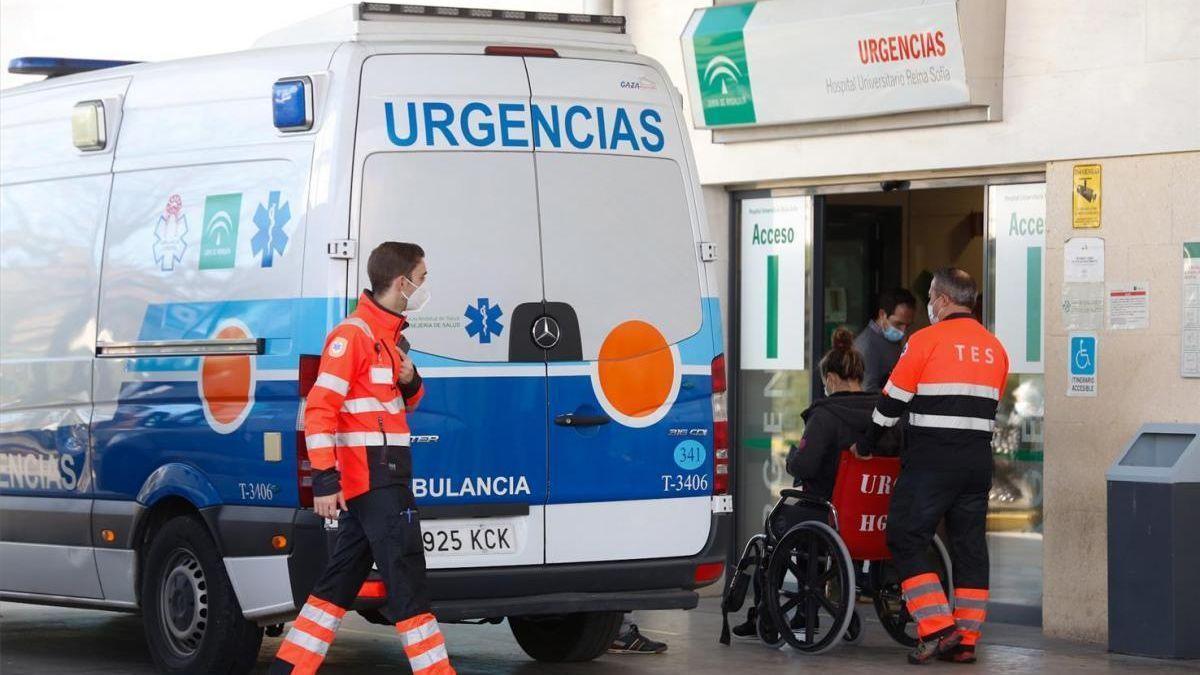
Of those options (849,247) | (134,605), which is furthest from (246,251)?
(849,247)

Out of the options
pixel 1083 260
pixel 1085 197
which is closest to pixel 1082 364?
pixel 1083 260

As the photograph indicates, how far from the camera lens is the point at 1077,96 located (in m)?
10.3

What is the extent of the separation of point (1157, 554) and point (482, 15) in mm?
4036

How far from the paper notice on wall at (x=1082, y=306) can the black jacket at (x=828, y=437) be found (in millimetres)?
1372

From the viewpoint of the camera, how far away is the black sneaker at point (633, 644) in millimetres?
9648

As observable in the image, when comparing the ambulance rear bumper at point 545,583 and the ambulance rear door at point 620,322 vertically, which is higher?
the ambulance rear door at point 620,322

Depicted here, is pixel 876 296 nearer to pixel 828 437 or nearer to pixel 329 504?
pixel 828 437

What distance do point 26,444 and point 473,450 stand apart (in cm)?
252

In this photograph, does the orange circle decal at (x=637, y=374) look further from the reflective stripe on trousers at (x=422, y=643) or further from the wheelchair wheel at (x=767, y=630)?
the wheelchair wheel at (x=767, y=630)

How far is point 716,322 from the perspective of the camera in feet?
27.2

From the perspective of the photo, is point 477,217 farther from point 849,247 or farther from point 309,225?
point 849,247

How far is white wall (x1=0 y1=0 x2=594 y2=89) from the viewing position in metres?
15.3

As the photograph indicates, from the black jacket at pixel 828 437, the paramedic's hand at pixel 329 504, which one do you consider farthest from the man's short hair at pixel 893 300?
the paramedic's hand at pixel 329 504

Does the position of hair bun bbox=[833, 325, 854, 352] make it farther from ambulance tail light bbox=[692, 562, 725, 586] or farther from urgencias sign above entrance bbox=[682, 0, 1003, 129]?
ambulance tail light bbox=[692, 562, 725, 586]
